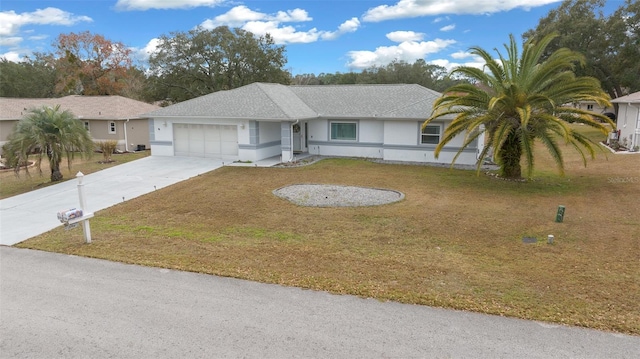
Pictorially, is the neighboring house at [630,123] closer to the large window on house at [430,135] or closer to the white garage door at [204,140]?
the large window on house at [430,135]

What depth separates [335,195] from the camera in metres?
13.3

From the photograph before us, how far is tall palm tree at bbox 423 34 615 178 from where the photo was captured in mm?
13461

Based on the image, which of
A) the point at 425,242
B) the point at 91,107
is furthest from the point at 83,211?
the point at 91,107

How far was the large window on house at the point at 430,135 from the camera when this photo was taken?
19.9 metres

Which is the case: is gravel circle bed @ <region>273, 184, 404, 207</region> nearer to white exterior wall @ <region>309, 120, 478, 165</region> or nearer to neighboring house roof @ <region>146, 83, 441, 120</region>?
neighboring house roof @ <region>146, 83, 441, 120</region>

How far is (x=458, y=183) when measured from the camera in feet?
50.0

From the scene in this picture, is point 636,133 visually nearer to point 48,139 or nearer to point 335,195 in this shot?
point 335,195

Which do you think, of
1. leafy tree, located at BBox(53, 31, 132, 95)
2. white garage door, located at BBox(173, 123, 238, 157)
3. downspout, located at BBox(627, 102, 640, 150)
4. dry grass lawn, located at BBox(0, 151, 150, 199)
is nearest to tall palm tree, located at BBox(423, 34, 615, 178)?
downspout, located at BBox(627, 102, 640, 150)

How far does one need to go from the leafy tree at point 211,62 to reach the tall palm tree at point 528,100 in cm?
2548

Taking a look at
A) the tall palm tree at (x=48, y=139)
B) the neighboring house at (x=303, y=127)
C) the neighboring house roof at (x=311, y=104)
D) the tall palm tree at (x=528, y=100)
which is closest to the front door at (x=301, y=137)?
the neighboring house at (x=303, y=127)

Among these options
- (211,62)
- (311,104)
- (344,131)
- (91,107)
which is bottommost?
(344,131)

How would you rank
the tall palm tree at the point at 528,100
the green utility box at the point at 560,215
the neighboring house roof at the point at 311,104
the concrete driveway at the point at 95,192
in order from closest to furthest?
1. the green utility box at the point at 560,215
2. the concrete driveway at the point at 95,192
3. the tall palm tree at the point at 528,100
4. the neighboring house roof at the point at 311,104

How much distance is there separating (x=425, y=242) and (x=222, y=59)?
3276 cm

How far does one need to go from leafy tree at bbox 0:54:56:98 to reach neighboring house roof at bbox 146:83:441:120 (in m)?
35.6
